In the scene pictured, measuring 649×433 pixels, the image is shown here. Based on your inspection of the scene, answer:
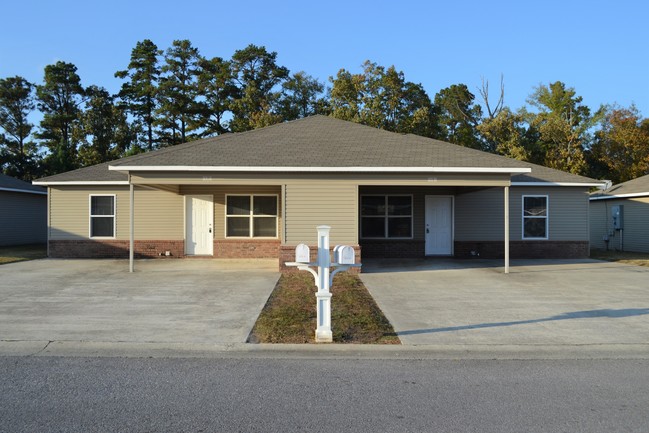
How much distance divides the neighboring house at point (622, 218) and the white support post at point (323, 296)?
60.0ft

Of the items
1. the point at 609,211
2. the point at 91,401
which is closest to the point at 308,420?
the point at 91,401

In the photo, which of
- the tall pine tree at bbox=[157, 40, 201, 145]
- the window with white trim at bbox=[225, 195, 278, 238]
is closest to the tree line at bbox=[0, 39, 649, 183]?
the tall pine tree at bbox=[157, 40, 201, 145]

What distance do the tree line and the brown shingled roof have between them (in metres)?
13.4

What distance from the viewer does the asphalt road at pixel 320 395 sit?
4.13 meters

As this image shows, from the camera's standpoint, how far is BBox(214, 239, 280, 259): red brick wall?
54.0 ft

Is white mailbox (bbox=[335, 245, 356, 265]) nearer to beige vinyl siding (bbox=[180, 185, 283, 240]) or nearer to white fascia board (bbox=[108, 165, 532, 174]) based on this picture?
white fascia board (bbox=[108, 165, 532, 174])

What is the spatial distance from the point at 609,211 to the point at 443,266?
41.0 feet

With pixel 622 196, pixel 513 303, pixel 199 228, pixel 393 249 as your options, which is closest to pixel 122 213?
pixel 199 228

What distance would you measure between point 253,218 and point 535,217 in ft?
32.2

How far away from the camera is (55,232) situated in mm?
17031

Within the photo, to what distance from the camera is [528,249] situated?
675 inches

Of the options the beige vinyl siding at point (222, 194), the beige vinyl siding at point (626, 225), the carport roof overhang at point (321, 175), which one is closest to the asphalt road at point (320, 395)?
the carport roof overhang at point (321, 175)

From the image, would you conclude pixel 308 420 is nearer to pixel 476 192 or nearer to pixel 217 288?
pixel 217 288

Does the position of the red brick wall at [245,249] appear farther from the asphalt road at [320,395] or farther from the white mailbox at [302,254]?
the asphalt road at [320,395]
